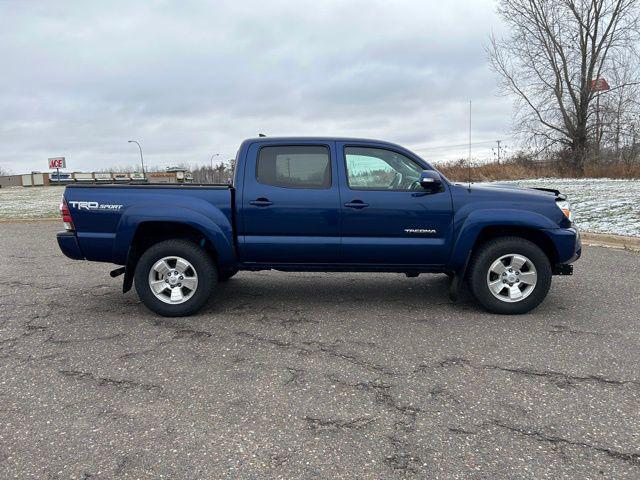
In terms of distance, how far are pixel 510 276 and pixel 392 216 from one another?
4.48ft

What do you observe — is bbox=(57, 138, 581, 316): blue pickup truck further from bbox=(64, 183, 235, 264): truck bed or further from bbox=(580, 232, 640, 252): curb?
bbox=(580, 232, 640, 252): curb

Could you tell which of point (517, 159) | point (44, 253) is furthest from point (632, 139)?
point (44, 253)

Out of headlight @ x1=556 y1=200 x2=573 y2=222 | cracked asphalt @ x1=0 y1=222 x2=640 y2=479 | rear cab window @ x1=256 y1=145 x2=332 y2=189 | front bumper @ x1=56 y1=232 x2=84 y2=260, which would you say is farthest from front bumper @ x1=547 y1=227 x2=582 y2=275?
front bumper @ x1=56 y1=232 x2=84 y2=260

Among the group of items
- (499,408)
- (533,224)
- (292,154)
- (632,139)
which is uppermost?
(632,139)

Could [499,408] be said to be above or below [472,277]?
below

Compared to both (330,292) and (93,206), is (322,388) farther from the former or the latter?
(93,206)

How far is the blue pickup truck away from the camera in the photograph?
480cm

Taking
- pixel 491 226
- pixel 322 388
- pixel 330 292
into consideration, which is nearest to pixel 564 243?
pixel 491 226

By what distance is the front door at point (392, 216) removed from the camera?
15.8ft

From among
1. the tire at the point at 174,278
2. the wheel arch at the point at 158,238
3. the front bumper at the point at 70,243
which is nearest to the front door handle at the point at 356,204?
the wheel arch at the point at 158,238

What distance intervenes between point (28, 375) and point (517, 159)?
1101 inches

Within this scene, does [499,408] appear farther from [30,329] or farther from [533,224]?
[30,329]

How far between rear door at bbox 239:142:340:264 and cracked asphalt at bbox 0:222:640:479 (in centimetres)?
68

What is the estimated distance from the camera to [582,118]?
26016mm
